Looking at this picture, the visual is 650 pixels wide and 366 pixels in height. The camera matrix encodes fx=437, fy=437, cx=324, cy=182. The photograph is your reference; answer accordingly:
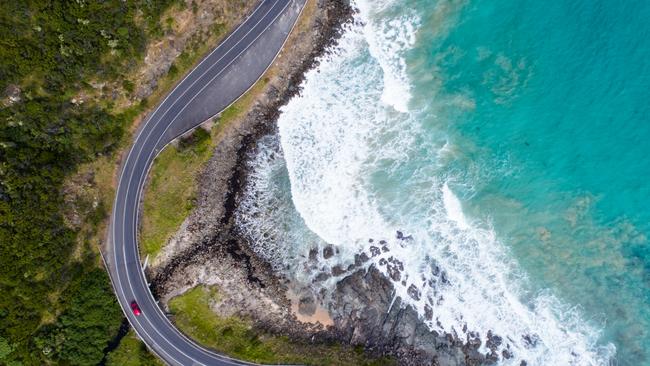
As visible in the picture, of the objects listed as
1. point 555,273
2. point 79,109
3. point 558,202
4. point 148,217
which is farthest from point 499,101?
point 79,109

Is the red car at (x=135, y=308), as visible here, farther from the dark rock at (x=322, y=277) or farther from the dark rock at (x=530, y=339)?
the dark rock at (x=530, y=339)

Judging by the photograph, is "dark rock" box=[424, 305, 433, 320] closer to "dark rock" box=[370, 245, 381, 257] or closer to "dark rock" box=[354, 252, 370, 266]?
"dark rock" box=[370, 245, 381, 257]

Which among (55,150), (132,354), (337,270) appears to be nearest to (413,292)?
(337,270)

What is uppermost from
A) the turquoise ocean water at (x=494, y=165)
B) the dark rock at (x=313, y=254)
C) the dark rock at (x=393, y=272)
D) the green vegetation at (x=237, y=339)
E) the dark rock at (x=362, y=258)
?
the turquoise ocean water at (x=494, y=165)

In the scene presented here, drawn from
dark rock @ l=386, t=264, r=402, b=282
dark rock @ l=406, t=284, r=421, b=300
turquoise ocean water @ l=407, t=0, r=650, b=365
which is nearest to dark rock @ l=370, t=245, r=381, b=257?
dark rock @ l=386, t=264, r=402, b=282

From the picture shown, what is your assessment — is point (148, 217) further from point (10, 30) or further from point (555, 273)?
point (555, 273)

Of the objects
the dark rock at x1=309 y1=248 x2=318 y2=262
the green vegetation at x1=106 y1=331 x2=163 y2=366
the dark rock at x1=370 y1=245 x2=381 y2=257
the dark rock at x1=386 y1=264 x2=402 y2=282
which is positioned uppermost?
the dark rock at x1=370 y1=245 x2=381 y2=257

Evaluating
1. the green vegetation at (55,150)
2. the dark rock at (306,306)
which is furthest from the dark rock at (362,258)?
the green vegetation at (55,150)
